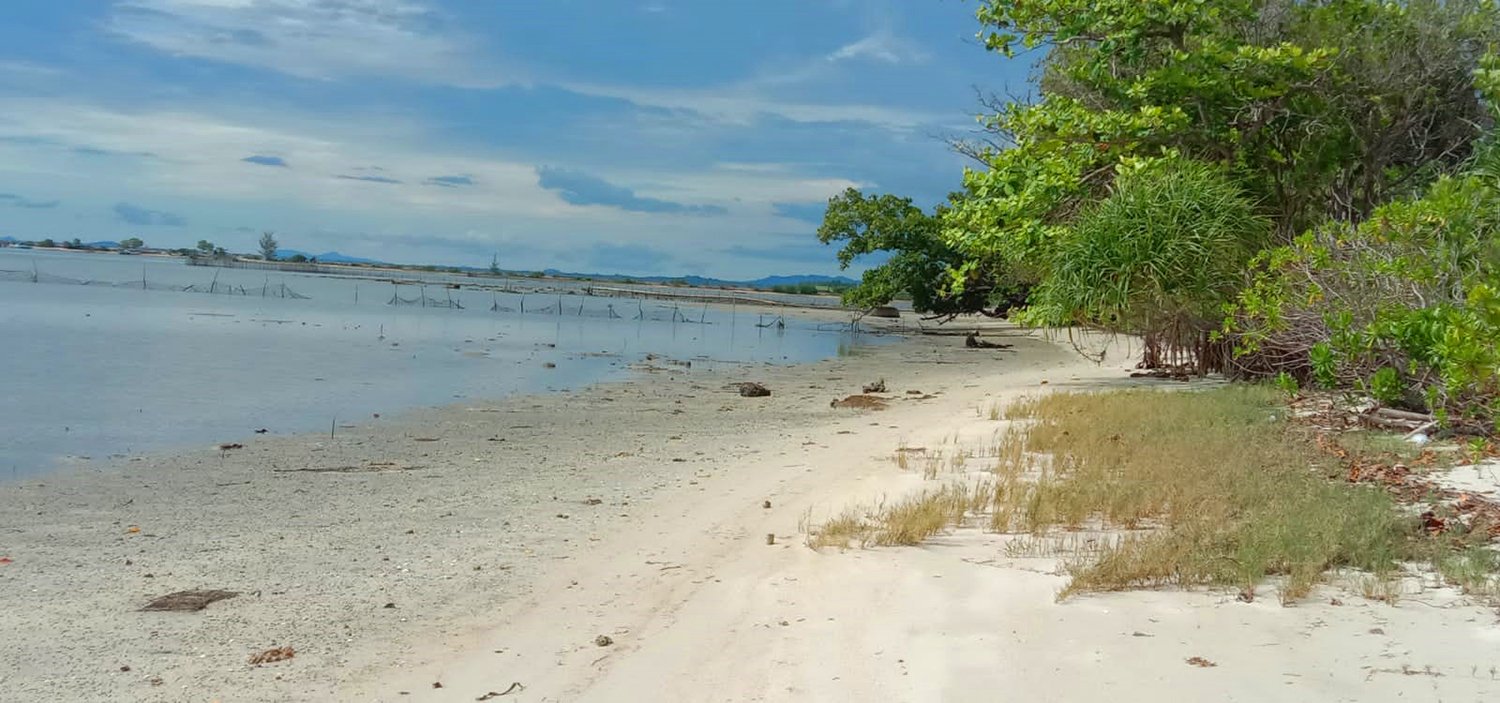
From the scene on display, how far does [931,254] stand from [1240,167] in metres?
25.7

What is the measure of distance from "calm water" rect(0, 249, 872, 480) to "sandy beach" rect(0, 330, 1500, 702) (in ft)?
13.2

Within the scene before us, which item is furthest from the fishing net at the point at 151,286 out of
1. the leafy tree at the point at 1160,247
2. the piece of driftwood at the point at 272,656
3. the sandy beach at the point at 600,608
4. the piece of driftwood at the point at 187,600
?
the piece of driftwood at the point at 272,656

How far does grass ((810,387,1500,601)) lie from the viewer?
6121 mm

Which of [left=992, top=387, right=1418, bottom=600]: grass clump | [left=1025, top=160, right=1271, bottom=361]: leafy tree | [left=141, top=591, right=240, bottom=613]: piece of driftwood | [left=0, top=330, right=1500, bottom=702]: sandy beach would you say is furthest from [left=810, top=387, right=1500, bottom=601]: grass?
[left=1025, top=160, right=1271, bottom=361]: leafy tree

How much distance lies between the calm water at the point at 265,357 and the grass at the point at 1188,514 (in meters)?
9.82

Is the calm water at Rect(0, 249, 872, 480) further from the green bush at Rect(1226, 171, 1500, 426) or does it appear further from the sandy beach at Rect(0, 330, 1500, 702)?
the green bush at Rect(1226, 171, 1500, 426)

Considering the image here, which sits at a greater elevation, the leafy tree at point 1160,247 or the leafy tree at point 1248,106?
the leafy tree at point 1248,106

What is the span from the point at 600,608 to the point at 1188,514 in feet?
12.8

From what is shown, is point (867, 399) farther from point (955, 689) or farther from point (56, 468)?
point (955, 689)

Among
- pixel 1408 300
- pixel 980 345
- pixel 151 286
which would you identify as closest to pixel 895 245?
pixel 980 345

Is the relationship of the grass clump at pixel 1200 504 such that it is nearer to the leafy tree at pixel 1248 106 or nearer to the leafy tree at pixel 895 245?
the leafy tree at pixel 1248 106

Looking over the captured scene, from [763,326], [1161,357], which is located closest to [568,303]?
[763,326]

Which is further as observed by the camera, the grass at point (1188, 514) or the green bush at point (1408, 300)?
the green bush at point (1408, 300)

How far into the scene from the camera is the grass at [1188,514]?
6.12 m
